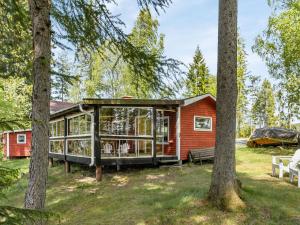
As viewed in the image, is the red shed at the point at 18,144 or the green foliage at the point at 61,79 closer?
the green foliage at the point at 61,79

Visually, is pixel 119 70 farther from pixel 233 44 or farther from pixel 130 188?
pixel 233 44

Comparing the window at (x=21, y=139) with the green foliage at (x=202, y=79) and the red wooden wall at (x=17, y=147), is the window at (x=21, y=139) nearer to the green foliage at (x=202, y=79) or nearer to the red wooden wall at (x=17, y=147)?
the red wooden wall at (x=17, y=147)

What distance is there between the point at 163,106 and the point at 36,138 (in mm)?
9549

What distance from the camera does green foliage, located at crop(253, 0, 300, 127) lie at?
652 inches

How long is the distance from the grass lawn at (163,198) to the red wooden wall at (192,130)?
1995 mm

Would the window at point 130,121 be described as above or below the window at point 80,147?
above

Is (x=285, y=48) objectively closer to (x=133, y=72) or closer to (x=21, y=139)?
(x=133, y=72)

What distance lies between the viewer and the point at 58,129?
59.5 feet

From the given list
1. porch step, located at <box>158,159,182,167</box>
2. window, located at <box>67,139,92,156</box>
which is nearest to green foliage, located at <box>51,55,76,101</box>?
window, located at <box>67,139,92,156</box>

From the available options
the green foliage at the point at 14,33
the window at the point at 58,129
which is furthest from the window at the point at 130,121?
the green foliage at the point at 14,33

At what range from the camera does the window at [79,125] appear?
1365cm

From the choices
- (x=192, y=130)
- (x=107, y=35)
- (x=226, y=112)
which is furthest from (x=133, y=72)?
(x=192, y=130)

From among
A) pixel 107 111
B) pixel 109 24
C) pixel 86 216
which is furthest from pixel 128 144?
pixel 109 24

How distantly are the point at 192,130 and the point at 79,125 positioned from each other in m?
5.33
